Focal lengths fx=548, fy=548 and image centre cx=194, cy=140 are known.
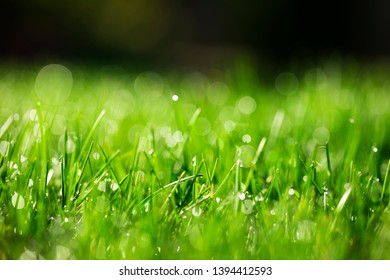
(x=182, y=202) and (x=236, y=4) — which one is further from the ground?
(x=236, y=4)

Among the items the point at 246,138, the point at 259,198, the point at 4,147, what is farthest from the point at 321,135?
the point at 4,147

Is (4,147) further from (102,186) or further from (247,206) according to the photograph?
(247,206)

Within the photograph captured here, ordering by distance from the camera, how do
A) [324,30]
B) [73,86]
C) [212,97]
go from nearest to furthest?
[212,97] → [73,86] → [324,30]

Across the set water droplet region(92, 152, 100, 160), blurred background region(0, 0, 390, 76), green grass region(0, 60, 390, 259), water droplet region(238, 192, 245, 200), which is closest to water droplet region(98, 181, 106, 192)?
green grass region(0, 60, 390, 259)
